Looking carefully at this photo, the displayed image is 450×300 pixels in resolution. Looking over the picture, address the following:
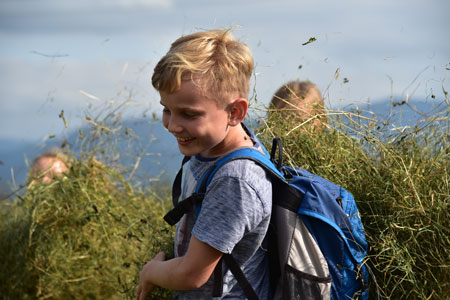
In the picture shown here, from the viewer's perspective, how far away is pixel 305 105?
332cm

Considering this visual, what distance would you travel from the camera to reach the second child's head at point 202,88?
7.39ft

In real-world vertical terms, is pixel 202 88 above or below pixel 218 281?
above

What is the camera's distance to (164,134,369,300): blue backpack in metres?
2.32

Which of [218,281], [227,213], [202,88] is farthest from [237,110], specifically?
[218,281]

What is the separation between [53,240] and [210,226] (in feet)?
8.73

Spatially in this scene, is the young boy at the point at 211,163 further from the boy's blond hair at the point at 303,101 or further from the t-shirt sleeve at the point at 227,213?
the boy's blond hair at the point at 303,101

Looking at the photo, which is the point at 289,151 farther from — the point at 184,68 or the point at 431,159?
the point at 184,68

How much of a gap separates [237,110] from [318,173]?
941 millimetres

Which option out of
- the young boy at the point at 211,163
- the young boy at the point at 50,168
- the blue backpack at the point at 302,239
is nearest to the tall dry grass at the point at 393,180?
the blue backpack at the point at 302,239

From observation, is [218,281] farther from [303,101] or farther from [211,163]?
[303,101]

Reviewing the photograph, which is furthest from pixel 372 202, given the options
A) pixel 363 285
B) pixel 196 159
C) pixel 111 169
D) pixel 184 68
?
pixel 111 169

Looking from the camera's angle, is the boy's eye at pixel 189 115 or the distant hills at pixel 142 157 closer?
the boy's eye at pixel 189 115

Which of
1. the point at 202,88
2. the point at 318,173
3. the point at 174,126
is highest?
the point at 202,88

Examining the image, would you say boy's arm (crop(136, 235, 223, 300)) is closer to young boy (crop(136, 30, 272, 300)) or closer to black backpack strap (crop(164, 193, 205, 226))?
young boy (crop(136, 30, 272, 300))
